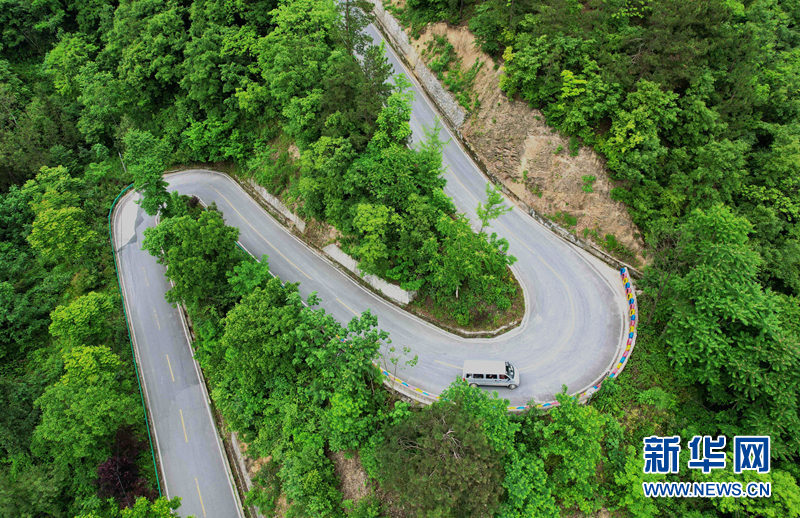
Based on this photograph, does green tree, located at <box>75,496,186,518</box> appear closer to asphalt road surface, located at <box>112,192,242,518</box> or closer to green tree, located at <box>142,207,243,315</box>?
asphalt road surface, located at <box>112,192,242,518</box>

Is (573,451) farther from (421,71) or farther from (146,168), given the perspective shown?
(146,168)

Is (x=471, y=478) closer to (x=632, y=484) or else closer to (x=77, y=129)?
(x=632, y=484)

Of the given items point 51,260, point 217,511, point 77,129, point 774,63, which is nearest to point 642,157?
point 774,63

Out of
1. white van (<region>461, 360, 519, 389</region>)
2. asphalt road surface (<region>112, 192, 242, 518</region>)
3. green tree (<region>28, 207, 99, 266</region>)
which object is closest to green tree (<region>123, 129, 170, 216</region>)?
green tree (<region>28, 207, 99, 266</region>)

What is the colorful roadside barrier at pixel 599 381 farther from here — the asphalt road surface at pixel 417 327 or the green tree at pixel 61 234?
the green tree at pixel 61 234

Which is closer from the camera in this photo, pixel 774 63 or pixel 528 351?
pixel 528 351

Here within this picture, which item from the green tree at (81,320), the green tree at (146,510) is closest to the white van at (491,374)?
the green tree at (146,510)
